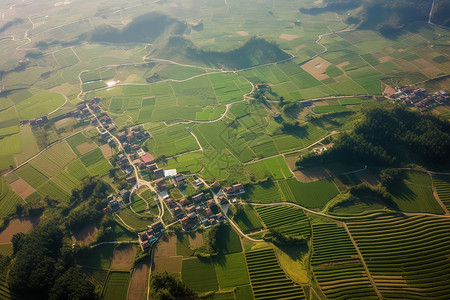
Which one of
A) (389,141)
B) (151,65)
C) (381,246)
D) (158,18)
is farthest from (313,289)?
(158,18)

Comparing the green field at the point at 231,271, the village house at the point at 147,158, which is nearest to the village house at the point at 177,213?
the green field at the point at 231,271

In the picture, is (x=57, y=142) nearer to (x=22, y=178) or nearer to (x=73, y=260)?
(x=22, y=178)

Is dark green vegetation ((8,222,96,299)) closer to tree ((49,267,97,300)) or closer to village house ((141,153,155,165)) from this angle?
tree ((49,267,97,300))

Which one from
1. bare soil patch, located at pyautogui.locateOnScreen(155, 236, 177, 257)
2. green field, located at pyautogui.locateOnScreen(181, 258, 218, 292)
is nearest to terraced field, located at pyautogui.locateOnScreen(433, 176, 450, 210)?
green field, located at pyautogui.locateOnScreen(181, 258, 218, 292)

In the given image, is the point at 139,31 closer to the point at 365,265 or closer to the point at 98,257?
the point at 98,257

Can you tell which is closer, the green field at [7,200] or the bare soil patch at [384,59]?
the green field at [7,200]

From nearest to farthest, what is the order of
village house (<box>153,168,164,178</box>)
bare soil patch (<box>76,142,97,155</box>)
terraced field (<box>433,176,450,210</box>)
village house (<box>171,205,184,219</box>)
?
terraced field (<box>433,176,450,210</box>) < village house (<box>171,205,184,219</box>) < village house (<box>153,168,164,178</box>) < bare soil patch (<box>76,142,97,155</box>)

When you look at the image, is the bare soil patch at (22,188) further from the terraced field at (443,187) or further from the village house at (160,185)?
the terraced field at (443,187)
